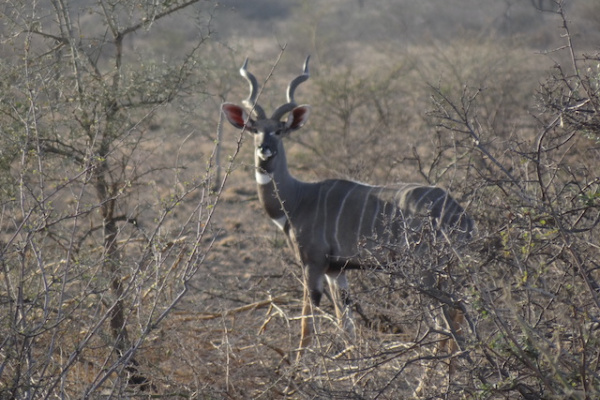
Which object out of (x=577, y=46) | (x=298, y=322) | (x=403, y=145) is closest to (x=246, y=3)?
(x=577, y=46)

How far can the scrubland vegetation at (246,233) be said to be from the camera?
91.0 inches

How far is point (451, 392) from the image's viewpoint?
243 centimetres

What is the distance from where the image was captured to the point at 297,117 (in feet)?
15.1

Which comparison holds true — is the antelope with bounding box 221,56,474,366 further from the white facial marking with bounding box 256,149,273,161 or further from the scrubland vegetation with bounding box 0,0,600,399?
the scrubland vegetation with bounding box 0,0,600,399

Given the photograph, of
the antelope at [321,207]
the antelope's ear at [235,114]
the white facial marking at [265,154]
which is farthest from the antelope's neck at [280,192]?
the antelope's ear at [235,114]

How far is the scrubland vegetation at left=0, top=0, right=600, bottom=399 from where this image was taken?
2311mm

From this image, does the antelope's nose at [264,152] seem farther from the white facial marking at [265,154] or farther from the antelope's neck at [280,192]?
the antelope's neck at [280,192]

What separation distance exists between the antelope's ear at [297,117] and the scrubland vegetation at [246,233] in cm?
35

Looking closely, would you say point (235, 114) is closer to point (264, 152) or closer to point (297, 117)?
point (297, 117)

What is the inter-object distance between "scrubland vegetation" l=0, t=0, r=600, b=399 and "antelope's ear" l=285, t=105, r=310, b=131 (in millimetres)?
348

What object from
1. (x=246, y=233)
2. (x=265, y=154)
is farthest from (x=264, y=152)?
(x=246, y=233)

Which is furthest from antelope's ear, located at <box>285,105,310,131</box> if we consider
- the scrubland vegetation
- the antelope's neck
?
the scrubland vegetation

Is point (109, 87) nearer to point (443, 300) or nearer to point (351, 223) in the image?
point (351, 223)

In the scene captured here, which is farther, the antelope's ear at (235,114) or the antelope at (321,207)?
the antelope's ear at (235,114)
